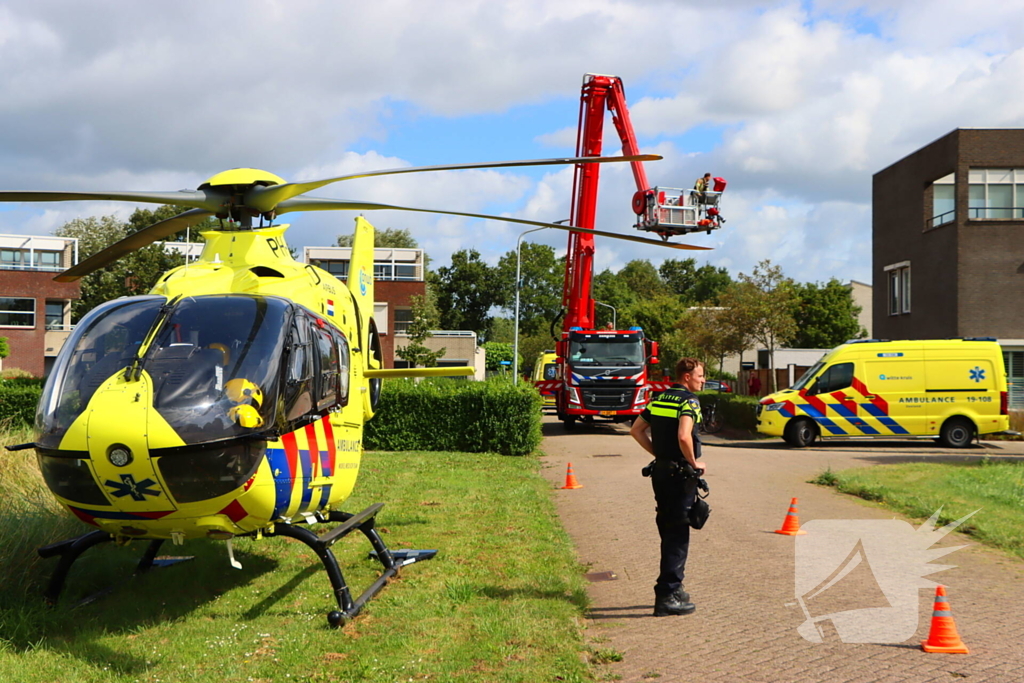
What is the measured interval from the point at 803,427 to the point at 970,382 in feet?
12.6

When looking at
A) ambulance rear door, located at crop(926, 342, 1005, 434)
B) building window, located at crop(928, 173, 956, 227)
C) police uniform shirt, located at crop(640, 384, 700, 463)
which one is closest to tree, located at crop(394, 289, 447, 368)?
building window, located at crop(928, 173, 956, 227)

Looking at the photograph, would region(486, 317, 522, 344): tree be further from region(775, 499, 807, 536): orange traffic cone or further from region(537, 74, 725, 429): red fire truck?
region(775, 499, 807, 536): orange traffic cone

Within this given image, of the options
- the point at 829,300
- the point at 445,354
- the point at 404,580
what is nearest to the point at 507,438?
the point at 404,580

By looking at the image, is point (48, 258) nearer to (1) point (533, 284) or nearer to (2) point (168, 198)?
(1) point (533, 284)

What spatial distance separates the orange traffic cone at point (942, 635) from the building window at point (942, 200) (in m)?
27.3

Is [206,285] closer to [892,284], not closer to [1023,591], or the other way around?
[1023,591]

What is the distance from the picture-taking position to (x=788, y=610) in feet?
22.2

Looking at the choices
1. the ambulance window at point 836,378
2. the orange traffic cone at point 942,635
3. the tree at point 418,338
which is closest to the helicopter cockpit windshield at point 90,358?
the orange traffic cone at point 942,635

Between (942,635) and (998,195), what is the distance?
27070mm

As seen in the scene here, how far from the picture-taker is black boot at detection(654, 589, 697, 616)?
22.0 ft

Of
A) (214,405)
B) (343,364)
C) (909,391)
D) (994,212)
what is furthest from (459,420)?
(994,212)

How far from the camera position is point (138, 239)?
8734mm

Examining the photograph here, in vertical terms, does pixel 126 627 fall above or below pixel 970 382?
below

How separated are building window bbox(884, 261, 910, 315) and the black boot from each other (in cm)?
2870
